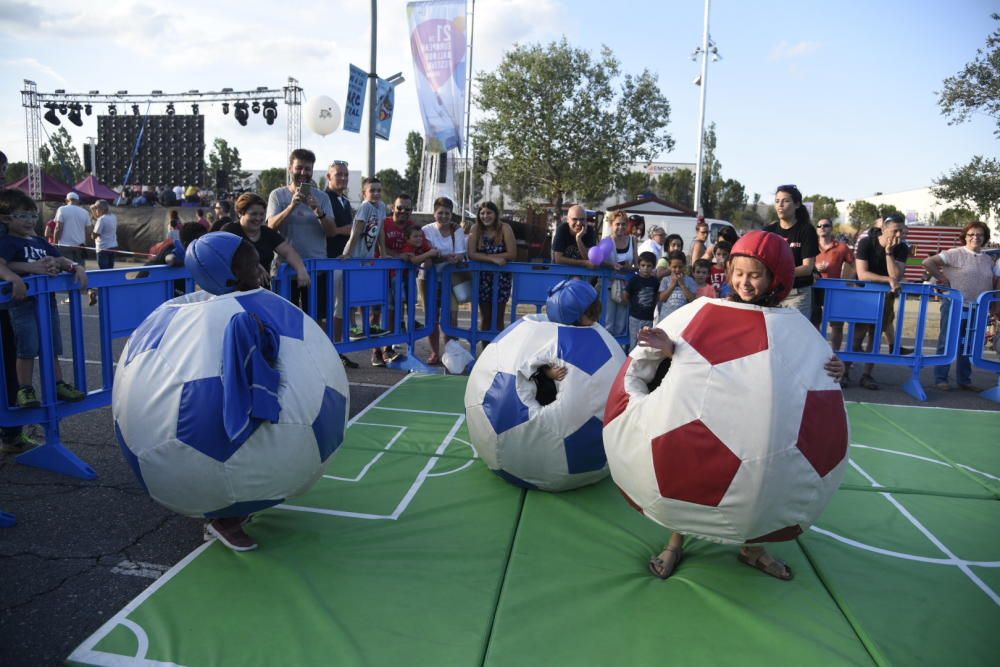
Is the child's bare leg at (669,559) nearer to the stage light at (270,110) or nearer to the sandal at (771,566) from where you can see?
the sandal at (771,566)

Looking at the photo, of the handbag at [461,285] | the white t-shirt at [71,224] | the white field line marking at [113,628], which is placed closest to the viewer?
the white field line marking at [113,628]

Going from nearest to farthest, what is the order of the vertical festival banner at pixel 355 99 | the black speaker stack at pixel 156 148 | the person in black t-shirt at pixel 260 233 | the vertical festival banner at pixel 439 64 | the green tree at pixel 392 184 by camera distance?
the person in black t-shirt at pixel 260 233
the vertical festival banner at pixel 355 99
the vertical festival banner at pixel 439 64
the black speaker stack at pixel 156 148
the green tree at pixel 392 184

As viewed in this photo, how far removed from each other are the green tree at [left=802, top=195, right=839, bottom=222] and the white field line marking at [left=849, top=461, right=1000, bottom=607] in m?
53.1

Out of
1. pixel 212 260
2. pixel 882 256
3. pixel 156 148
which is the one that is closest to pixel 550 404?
pixel 212 260

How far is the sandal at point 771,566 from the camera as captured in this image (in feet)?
11.7

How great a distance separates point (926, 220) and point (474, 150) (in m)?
39.0

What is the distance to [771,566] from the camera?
3.57 meters

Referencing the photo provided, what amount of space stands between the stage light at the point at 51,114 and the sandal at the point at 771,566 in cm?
3942

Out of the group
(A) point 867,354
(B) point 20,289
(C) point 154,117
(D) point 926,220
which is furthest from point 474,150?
(D) point 926,220

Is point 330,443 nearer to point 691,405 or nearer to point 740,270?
point 691,405

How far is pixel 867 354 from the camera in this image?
8539 millimetres

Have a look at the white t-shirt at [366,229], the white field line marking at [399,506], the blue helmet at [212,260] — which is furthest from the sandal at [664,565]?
the white t-shirt at [366,229]

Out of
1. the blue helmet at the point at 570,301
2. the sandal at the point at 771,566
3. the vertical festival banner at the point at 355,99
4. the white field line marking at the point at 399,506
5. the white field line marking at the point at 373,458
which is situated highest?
the vertical festival banner at the point at 355,99

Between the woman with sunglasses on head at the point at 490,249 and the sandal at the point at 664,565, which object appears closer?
the sandal at the point at 664,565
